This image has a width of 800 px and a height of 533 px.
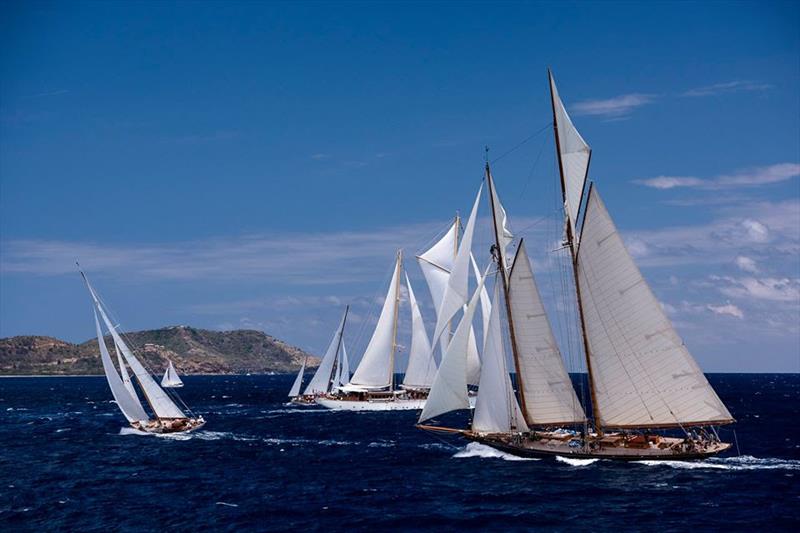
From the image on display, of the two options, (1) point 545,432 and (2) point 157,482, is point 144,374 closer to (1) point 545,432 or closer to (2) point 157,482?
(2) point 157,482

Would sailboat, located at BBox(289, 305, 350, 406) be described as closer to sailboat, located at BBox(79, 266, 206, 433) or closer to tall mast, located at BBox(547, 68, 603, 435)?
sailboat, located at BBox(79, 266, 206, 433)

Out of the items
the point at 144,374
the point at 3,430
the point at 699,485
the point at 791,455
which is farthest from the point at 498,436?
the point at 3,430

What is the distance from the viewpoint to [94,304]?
279 feet

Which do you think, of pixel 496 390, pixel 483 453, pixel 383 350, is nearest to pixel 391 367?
pixel 383 350

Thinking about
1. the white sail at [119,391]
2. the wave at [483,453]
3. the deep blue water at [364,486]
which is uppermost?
the white sail at [119,391]

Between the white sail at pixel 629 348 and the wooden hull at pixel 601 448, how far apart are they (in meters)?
1.74

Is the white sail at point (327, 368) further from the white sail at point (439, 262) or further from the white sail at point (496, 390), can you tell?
the white sail at point (496, 390)

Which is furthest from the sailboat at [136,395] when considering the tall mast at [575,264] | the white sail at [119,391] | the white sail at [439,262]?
the tall mast at [575,264]

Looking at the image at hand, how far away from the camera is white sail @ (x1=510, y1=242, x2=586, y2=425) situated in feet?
202

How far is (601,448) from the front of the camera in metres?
60.5

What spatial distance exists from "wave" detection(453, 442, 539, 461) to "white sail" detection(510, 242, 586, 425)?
4369 mm

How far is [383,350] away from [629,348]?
6529 centimetres

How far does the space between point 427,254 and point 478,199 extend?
129 ft

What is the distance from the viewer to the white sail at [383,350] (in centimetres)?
11881
